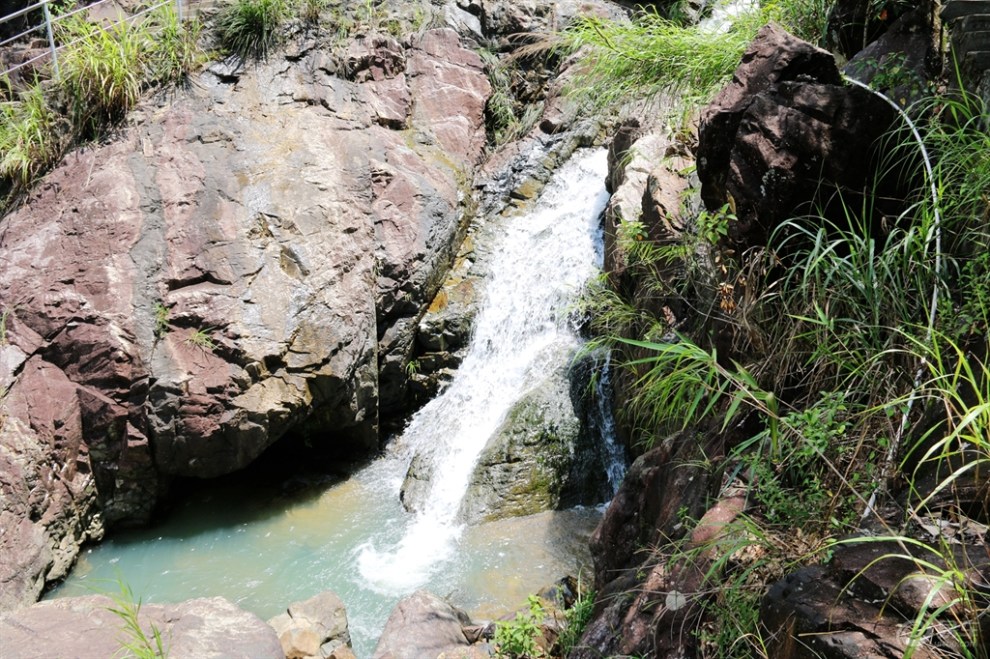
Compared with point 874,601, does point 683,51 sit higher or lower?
higher

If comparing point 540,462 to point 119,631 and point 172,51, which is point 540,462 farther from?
point 172,51

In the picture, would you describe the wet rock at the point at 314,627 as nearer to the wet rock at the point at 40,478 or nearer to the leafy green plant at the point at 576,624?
the leafy green plant at the point at 576,624

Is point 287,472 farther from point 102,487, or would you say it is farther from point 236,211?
point 236,211

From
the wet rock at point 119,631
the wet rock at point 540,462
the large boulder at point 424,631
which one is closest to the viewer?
the wet rock at point 119,631

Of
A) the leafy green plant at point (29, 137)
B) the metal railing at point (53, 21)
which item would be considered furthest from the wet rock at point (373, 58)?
the leafy green plant at point (29, 137)

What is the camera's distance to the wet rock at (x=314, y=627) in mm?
4172

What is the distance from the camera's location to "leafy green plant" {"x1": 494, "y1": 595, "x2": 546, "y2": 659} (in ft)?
11.4

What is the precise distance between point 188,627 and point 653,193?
3730 millimetres

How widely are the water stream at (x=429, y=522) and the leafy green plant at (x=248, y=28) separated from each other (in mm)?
3151

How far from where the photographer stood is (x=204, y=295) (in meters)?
5.82

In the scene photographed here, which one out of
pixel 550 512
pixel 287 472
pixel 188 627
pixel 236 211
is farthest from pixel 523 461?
pixel 236 211

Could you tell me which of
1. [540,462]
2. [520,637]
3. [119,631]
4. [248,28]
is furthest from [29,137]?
[520,637]

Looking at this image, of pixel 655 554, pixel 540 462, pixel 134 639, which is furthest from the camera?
pixel 540 462

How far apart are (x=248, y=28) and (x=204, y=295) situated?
10.7 ft
